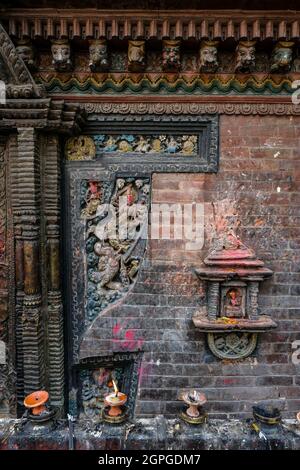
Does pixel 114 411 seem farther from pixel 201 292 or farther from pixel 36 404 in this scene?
pixel 201 292

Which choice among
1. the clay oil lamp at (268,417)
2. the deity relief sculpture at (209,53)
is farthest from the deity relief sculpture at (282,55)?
the clay oil lamp at (268,417)

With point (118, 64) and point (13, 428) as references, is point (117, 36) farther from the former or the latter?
point (13, 428)

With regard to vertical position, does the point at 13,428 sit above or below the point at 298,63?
below

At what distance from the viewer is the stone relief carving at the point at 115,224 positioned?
13.0ft

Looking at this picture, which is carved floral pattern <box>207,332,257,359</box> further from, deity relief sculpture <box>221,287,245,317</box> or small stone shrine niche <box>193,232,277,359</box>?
deity relief sculpture <box>221,287,245,317</box>

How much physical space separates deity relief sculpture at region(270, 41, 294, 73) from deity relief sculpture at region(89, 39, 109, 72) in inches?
75.7

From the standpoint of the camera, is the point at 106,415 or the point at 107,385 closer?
the point at 106,415

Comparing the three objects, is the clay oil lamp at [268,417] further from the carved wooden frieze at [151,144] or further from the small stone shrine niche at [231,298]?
the carved wooden frieze at [151,144]

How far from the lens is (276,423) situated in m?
2.85

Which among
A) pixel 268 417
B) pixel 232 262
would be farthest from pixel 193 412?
pixel 232 262

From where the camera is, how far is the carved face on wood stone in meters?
3.64
